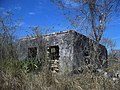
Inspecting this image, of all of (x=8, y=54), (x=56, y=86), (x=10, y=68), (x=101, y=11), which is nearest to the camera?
(x=56, y=86)

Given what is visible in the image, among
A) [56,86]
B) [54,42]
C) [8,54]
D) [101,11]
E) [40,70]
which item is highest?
[101,11]

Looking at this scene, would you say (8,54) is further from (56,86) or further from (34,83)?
(56,86)

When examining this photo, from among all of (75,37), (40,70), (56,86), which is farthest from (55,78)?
(75,37)

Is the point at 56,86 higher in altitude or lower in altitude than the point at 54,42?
lower

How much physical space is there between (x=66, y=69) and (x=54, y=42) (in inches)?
321

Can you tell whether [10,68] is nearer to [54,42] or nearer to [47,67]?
[47,67]

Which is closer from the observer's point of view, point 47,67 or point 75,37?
point 47,67

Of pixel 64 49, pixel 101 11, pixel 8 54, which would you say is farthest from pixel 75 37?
pixel 8 54

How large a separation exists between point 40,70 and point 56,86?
27.4 inches

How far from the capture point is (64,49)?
467 inches

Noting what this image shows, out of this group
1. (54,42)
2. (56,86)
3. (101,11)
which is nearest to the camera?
(56,86)

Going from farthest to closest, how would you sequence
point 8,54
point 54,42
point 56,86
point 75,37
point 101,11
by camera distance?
1. point 54,42
2. point 75,37
3. point 101,11
4. point 8,54
5. point 56,86

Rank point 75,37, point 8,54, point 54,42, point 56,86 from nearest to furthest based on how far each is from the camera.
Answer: point 56,86
point 8,54
point 75,37
point 54,42

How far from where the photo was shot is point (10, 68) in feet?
13.3
